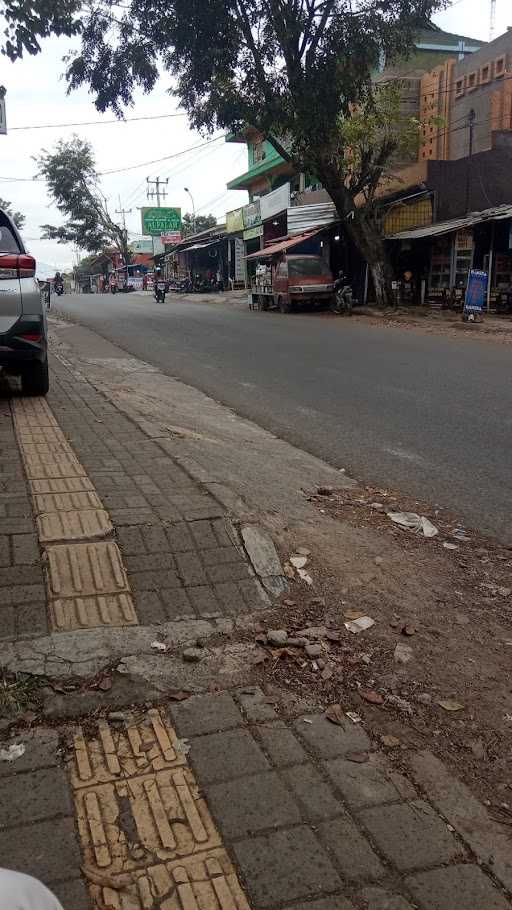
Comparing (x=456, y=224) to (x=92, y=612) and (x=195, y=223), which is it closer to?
(x=92, y=612)

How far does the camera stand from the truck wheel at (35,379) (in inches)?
258

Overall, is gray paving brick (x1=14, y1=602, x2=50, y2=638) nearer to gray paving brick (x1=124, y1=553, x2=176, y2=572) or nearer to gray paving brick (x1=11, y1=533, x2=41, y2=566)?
gray paving brick (x1=11, y1=533, x2=41, y2=566)

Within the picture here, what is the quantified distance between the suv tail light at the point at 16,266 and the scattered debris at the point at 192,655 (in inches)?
166

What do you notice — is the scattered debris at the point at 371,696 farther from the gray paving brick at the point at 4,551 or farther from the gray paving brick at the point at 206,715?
the gray paving brick at the point at 4,551

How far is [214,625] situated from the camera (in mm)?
2949

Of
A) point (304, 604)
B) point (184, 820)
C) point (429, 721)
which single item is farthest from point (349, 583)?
point (184, 820)

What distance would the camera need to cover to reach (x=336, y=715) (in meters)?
2.41

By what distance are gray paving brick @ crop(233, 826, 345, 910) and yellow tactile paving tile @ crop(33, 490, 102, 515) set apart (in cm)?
222

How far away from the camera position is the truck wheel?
6.56 metres

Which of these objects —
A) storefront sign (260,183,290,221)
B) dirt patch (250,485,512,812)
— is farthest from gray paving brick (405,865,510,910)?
storefront sign (260,183,290,221)

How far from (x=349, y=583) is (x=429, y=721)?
1059mm

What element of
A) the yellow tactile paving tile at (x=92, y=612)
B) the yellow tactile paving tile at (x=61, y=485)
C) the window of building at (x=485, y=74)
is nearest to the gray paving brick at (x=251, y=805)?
the yellow tactile paving tile at (x=92, y=612)

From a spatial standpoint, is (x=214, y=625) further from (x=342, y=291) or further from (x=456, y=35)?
(x=456, y=35)

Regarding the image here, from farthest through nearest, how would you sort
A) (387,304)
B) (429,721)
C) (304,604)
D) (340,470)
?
(387,304) → (340,470) → (304,604) → (429,721)
